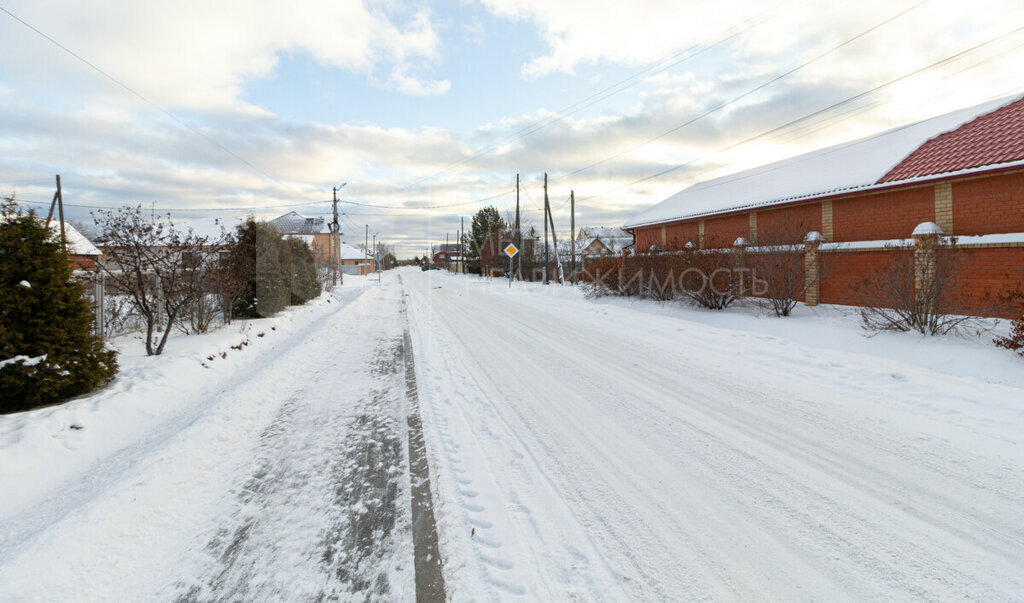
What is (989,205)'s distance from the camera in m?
10.5

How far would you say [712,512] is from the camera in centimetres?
324

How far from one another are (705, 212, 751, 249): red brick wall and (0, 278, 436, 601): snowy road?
54.7ft

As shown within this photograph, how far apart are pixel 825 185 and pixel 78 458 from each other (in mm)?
18570

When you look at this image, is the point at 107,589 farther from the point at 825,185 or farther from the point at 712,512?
the point at 825,185

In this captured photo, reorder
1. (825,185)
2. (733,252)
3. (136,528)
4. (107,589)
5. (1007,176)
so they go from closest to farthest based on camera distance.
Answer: (107,589) < (136,528) < (1007,176) < (733,252) < (825,185)

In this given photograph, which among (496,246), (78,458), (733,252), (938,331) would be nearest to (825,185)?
(733,252)

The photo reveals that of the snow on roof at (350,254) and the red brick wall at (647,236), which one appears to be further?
the snow on roof at (350,254)

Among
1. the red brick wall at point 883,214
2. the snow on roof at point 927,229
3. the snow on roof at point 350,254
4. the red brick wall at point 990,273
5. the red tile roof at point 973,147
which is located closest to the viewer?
the red brick wall at point 990,273

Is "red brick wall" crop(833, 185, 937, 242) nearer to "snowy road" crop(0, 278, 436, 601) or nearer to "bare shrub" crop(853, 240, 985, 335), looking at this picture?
"bare shrub" crop(853, 240, 985, 335)

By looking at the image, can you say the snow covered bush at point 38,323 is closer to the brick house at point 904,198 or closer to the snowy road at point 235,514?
the snowy road at point 235,514

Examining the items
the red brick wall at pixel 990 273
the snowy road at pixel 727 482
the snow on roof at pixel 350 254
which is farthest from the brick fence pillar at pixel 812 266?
the snow on roof at pixel 350 254

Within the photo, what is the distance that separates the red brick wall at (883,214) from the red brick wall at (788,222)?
82 cm

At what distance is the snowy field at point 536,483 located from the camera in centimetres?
264

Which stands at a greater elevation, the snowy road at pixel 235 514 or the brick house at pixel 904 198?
the brick house at pixel 904 198
